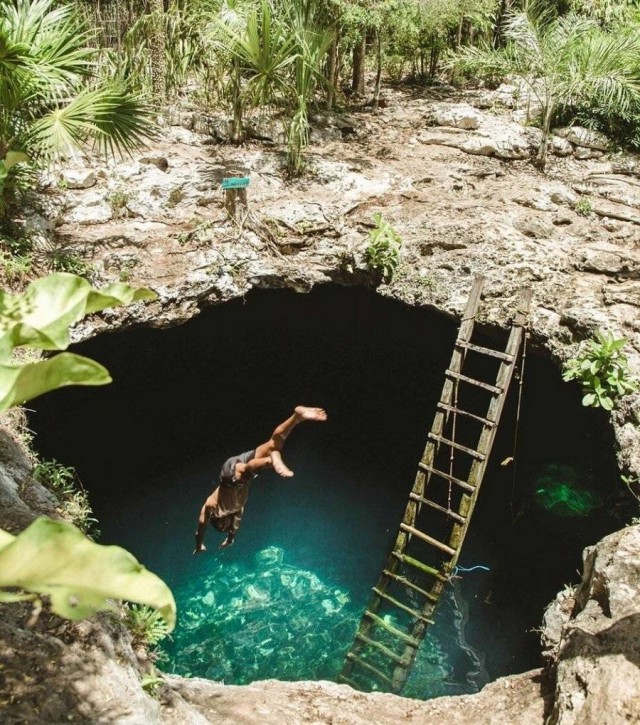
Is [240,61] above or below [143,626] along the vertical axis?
above

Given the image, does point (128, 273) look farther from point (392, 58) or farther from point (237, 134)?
point (392, 58)

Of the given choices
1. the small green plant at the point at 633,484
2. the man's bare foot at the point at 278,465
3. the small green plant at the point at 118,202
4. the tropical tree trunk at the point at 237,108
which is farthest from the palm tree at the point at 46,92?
the small green plant at the point at 633,484

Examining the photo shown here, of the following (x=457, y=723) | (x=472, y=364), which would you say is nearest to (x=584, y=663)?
(x=457, y=723)

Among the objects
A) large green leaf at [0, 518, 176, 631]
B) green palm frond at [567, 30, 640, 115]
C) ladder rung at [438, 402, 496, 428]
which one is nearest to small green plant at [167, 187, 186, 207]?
ladder rung at [438, 402, 496, 428]

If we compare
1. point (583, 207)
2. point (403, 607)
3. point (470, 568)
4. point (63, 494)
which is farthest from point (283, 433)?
point (583, 207)

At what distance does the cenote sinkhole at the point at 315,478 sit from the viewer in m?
6.78

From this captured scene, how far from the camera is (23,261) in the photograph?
576cm

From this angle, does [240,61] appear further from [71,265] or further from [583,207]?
[583,207]

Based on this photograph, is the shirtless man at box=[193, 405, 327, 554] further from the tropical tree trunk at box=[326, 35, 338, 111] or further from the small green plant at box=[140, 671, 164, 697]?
the tropical tree trunk at box=[326, 35, 338, 111]

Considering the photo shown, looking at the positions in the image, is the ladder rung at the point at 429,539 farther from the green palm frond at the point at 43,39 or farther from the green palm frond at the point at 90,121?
the green palm frond at the point at 43,39

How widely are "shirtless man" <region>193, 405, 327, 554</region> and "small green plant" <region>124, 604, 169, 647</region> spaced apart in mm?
1269

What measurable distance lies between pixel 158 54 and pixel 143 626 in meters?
7.13

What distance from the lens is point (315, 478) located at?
8555 millimetres

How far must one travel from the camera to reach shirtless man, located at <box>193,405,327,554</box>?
14.7ft
